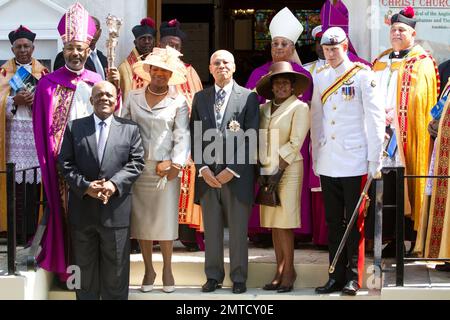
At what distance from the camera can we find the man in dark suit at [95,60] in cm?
877

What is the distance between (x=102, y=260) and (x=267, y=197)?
1333mm

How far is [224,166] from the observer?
25.6ft

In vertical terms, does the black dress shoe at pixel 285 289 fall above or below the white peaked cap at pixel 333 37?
below

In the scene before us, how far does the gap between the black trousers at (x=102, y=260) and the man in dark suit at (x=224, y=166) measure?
0.66 meters

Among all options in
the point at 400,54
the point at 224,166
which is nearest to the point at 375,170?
the point at 224,166

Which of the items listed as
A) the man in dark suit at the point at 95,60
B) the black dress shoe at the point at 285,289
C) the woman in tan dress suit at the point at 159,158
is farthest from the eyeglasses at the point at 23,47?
the black dress shoe at the point at 285,289

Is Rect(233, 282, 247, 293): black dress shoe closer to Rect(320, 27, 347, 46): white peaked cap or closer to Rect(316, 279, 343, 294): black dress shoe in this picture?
Rect(316, 279, 343, 294): black dress shoe

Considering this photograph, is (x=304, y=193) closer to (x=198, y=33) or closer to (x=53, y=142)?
(x=53, y=142)

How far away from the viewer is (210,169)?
25.7 feet

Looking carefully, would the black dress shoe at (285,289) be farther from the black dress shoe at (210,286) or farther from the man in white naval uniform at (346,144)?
the black dress shoe at (210,286)

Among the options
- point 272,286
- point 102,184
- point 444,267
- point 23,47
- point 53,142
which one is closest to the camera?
point 102,184

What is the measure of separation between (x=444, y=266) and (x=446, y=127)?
3.63 ft

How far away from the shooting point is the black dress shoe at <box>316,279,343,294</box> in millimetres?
7812
